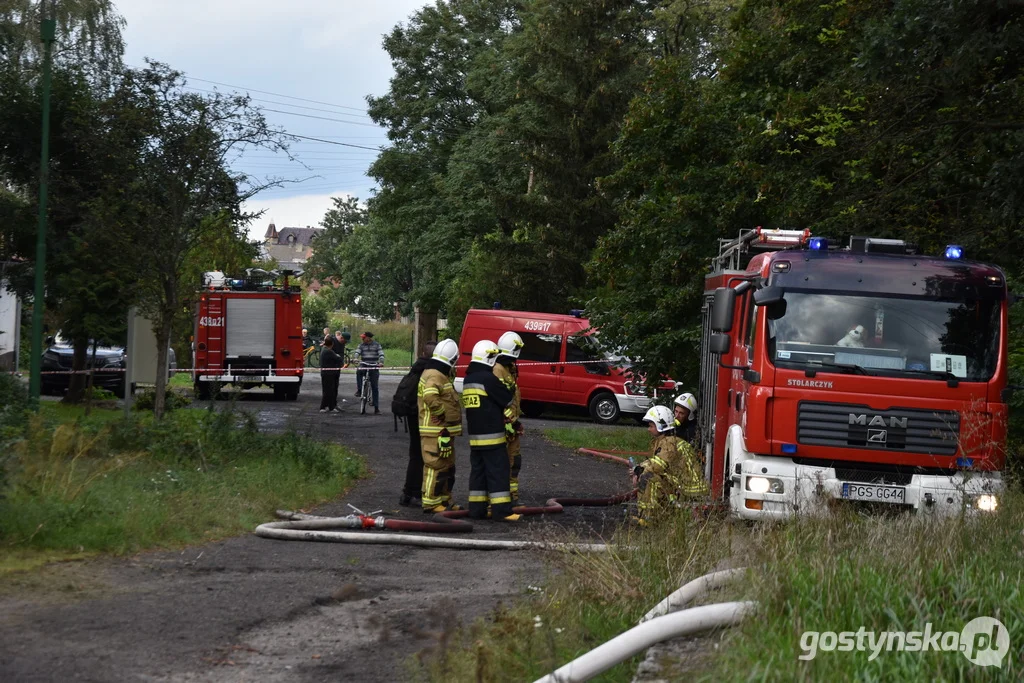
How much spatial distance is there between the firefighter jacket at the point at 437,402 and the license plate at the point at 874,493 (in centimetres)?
389

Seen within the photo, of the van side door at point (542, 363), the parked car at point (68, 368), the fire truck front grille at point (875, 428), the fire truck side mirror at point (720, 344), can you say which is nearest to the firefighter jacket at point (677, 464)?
the fire truck side mirror at point (720, 344)

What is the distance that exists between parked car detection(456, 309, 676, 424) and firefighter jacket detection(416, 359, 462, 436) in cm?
1494

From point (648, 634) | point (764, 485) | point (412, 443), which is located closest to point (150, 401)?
point (412, 443)

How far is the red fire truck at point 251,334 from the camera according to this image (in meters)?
31.0

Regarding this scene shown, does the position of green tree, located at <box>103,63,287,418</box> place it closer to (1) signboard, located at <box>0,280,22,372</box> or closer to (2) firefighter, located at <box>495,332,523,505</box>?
(2) firefighter, located at <box>495,332,523,505</box>

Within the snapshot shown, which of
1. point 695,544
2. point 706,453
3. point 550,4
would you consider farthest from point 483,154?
point 695,544

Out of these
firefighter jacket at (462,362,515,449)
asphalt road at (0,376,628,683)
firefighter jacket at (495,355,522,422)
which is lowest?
asphalt road at (0,376,628,683)

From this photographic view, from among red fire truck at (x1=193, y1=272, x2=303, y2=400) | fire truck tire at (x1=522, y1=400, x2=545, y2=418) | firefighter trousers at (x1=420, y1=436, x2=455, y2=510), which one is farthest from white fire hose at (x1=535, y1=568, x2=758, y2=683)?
red fire truck at (x1=193, y1=272, x2=303, y2=400)

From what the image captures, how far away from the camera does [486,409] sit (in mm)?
11844

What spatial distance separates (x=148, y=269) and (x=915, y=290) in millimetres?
9969

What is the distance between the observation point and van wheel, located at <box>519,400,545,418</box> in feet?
93.2

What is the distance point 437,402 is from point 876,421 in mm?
4216

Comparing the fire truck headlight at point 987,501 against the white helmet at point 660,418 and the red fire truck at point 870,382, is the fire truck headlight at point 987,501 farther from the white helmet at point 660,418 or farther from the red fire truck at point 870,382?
the white helmet at point 660,418
